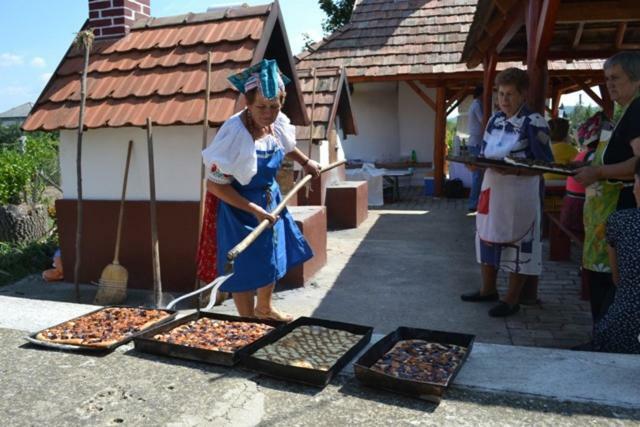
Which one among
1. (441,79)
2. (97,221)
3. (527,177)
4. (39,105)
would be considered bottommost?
(97,221)

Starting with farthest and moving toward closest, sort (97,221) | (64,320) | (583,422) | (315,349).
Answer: (97,221) < (64,320) < (315,349) < (583,422)

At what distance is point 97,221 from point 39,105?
1.23m

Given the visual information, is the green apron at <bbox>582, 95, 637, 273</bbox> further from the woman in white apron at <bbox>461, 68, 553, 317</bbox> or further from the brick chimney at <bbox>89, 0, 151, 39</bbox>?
the brick chimney at <bbox>89, 0, 151, 39</bbox>

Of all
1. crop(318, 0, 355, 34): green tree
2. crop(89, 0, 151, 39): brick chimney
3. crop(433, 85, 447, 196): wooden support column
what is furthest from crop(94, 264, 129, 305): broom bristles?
crop(318, 0, 355, 34): green tree

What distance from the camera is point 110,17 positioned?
5.84 metres

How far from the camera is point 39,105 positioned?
5.32 meters

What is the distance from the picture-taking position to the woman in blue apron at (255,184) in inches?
115

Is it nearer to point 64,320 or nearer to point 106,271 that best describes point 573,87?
point 106,271

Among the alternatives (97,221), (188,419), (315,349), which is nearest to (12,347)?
(188,419)

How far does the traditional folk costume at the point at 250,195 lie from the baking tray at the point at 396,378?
3.43ft

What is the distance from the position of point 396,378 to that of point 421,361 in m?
0.27

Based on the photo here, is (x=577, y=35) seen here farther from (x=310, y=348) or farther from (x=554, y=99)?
(x=554, y=99)

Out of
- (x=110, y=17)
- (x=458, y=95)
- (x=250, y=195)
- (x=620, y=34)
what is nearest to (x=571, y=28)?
(x=620, y=34)

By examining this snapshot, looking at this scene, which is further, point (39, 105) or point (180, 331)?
point (39, 105)
